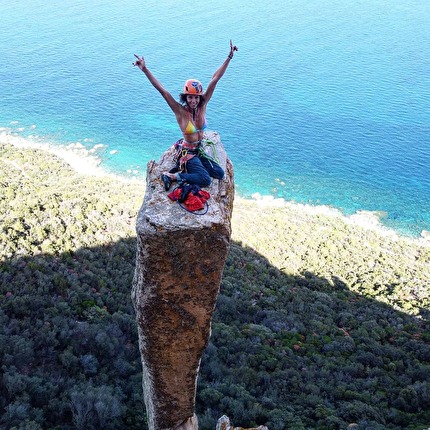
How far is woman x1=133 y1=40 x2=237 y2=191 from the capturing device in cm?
731

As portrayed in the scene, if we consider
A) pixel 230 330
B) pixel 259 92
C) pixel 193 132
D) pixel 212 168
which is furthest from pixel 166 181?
pixel 259 92

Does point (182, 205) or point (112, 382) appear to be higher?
point (182, 205)

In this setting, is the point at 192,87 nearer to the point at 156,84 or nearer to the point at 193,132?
the point at 156,84

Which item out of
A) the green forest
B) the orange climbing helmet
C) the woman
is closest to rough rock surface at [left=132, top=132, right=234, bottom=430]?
the woman

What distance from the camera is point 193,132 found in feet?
25.3

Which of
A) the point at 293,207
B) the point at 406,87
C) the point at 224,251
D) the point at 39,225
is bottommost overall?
the point at 224,251

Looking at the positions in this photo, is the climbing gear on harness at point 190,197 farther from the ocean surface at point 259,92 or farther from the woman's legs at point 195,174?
the ocean surface at point 259,92

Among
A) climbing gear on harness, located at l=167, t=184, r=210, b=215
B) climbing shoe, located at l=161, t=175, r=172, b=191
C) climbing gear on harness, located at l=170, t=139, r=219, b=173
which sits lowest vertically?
climbing gear on harness, located at l=167, t=184, r=210, b=215

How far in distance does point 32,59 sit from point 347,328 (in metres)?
85.4

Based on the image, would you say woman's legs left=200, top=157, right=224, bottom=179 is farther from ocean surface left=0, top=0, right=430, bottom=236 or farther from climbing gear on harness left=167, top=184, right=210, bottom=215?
ocean surface left=0, top=0, right=430, bottom=236

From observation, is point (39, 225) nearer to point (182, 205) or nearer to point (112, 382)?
point (112, 382)

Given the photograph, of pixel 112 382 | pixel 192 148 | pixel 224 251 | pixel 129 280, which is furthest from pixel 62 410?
pixel 129 280

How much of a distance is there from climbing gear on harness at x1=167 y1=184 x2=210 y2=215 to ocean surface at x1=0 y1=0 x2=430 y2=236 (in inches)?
1556

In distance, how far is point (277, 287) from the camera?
2403 centimetres
